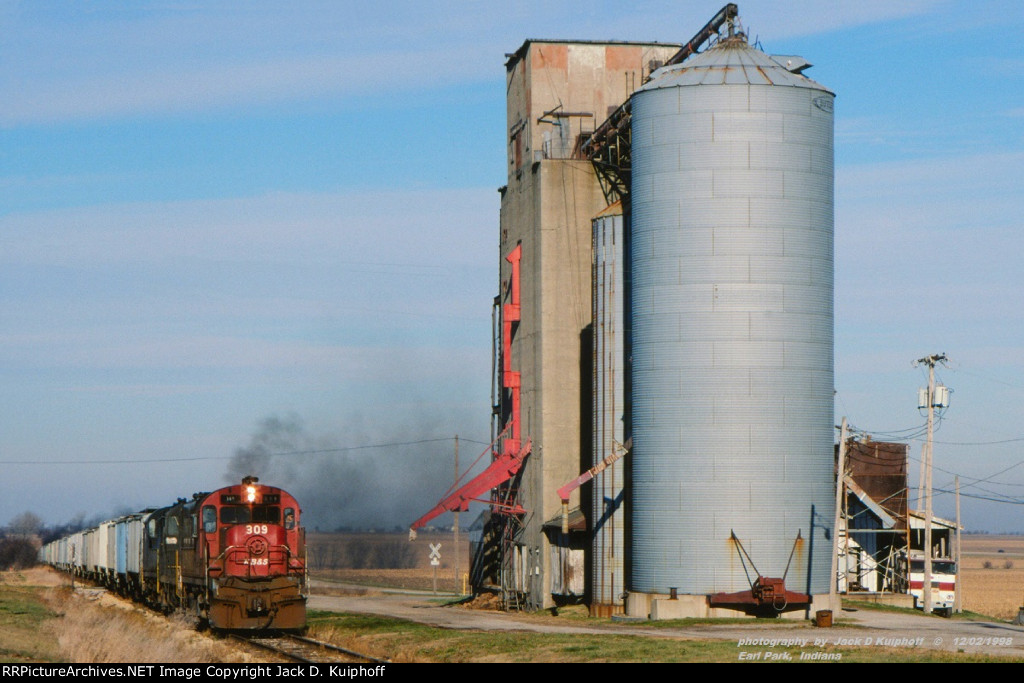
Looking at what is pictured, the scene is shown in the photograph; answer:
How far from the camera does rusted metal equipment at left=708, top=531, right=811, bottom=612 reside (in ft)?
141

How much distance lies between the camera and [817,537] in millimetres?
44656

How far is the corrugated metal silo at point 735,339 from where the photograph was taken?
144ft

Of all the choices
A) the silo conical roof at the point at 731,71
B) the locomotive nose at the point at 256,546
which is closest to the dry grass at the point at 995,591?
the silo conical roof at the point at 731,71

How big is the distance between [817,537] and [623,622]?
7644 millimetres

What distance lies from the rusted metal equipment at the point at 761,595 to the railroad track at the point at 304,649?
15.3 meters

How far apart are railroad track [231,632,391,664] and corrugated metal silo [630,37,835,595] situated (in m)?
15.2

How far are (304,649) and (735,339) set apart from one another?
A: 64.4 feet

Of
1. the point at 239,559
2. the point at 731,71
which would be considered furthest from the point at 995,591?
the point at 239,559

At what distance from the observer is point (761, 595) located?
141 ft

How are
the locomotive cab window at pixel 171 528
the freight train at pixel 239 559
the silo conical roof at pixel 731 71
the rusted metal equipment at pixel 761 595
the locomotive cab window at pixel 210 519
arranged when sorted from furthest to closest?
the silo conical roof at pixel 731 71 → the rusted metal equipment at pixel 761 595 → the locomotive cab window at pixel 171 528 → the locomotive cab window at pixel 210 519 → the freight train at pixel 239 559

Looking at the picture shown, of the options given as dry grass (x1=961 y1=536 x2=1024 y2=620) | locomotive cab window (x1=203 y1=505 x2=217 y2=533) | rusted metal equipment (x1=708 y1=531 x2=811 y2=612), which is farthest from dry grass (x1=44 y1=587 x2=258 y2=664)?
A: dry grass (x1=961 y1=536 x2=1024 y2=620)

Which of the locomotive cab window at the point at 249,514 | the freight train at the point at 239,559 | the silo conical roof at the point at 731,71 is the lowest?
the freight train at the point at 239,559

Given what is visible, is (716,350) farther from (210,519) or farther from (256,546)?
(210,519)

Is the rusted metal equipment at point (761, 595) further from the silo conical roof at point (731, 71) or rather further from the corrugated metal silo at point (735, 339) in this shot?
the silo conical roof at point (731, 71)
